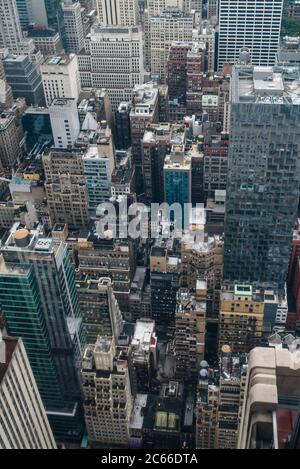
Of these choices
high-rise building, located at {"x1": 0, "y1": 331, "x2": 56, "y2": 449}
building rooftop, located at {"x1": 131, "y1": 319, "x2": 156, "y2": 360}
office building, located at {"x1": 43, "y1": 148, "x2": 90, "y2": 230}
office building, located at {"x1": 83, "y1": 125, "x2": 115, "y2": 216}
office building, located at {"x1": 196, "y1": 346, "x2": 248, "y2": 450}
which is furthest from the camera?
office building, located at {"x1": 83, "y1": 125, "x2": 115, "y2": 216}

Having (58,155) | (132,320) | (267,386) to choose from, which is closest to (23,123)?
(58,155)

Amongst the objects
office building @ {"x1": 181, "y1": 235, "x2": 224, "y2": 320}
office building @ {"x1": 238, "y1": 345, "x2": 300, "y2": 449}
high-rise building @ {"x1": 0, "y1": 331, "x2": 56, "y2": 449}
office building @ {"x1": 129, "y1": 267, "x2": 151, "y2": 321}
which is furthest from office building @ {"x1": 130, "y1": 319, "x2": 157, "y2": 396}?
office building @ {"x1": 238, "y1": 345, "x2": 300, "y2": 449}

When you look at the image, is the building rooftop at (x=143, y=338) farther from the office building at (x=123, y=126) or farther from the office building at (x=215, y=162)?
the office building at (x=123, y=126)

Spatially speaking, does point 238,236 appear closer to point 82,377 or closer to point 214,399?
A: point 214,399

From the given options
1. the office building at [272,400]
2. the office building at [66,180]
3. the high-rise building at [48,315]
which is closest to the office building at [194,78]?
the office building at [66,180]

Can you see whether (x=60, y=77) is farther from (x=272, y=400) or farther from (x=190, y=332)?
(x=272, y=400)

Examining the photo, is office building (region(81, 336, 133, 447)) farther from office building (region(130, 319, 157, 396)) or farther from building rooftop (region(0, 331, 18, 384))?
building rooftop (region(0, 331, 18, 384))

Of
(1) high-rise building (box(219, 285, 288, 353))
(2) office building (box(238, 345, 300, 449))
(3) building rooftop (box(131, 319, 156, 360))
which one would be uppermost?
(2) office building (box(238, 345, 300, 449))
